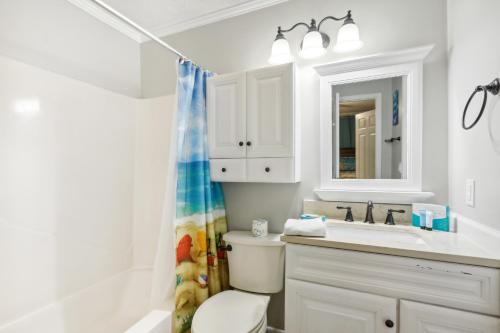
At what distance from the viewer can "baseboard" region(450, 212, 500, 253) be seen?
90 cm

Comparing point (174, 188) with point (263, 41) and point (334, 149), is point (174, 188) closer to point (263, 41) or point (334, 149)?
point (334, 149)

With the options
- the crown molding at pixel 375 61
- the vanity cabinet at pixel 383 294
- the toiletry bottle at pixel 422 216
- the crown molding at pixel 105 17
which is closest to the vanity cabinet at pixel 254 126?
the crown molding at pixel 375 61

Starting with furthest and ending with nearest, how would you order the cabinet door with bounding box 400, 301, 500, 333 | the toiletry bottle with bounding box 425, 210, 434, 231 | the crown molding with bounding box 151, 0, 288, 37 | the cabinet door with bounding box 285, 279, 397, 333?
the crown molding with bounding box 151, 0, 288, 37 → the toiletry bottle with bounding box 425, 210, 434, 231 → the cabinet door with bounding box 285, 279, 397, 333 → the cabinet door with bounding box 400, 301, 500, 333

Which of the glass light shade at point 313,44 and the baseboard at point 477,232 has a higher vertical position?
the glass light shade at point 313,44

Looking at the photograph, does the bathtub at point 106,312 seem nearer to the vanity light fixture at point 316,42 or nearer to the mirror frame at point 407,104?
the mirror frame at point 407,104

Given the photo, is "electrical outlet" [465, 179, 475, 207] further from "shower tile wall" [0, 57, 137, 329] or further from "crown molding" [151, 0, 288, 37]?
"shower tile wall" [0, 57, 137, 329]

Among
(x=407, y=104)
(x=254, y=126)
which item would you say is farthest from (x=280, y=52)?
(x=407, y=104)

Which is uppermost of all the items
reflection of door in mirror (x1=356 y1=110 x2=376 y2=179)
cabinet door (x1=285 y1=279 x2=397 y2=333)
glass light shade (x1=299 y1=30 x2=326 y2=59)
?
glass light shade (x1=299 y1=30 x2=326 y2=59)

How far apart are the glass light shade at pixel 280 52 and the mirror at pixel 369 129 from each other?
0.37m

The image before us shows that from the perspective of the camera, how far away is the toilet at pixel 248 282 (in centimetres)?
125

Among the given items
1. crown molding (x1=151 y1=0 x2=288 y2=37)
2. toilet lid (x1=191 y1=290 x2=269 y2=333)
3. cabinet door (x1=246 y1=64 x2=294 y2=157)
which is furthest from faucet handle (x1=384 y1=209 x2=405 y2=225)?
crown molding (x1=151 y1=0 x2=288 y2=37)

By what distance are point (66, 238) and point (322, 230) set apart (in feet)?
5.29

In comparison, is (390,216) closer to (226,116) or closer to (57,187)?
(226,116)

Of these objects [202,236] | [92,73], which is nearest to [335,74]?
[202,236]
